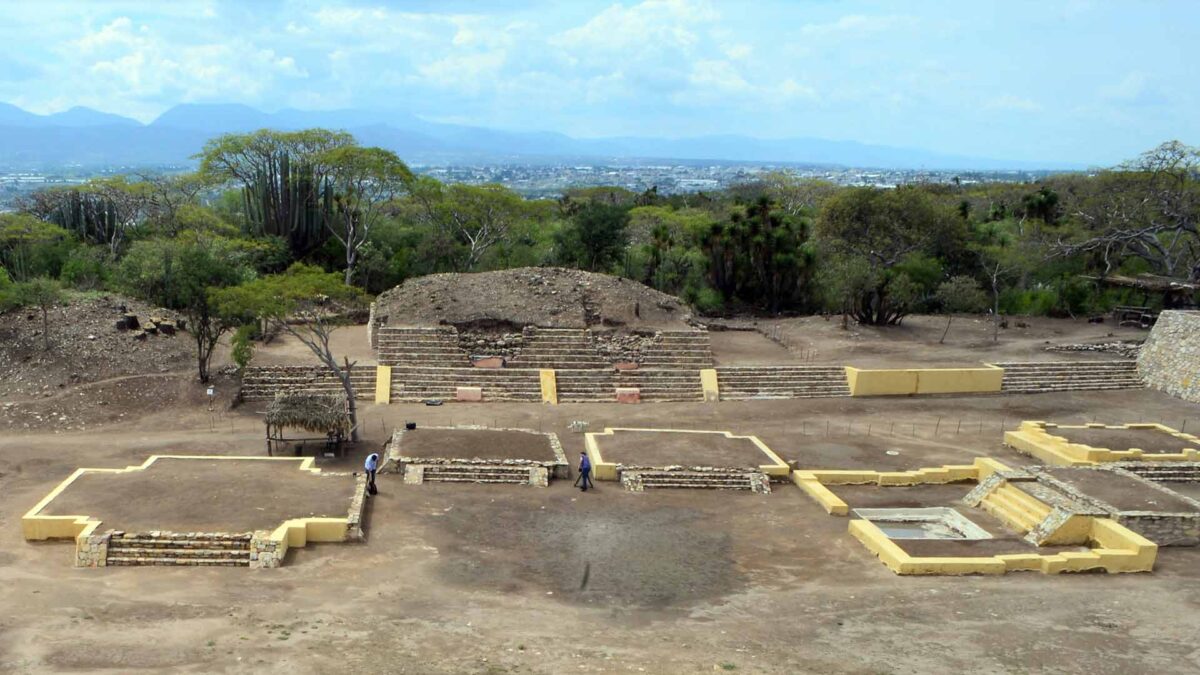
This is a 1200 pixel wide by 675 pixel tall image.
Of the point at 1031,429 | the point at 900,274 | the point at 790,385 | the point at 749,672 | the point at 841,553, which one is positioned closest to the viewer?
the point at 749,672

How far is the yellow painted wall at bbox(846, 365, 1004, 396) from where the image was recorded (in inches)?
1141

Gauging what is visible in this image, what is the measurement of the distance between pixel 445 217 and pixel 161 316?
60.3 ft

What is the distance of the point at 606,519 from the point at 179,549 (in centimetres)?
794

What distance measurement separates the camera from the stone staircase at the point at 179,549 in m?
14.7

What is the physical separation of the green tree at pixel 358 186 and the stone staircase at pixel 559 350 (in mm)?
14020

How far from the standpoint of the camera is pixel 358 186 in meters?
43.3

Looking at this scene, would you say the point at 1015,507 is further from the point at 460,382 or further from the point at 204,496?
the point at 204,496

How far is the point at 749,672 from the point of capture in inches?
447

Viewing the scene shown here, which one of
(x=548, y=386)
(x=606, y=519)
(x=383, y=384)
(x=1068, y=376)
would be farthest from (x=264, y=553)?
(x=1068, y=376)

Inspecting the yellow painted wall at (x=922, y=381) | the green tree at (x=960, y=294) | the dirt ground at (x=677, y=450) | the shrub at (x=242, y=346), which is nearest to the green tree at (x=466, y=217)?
the shrub at (x=242, y=346)

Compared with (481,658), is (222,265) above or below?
above

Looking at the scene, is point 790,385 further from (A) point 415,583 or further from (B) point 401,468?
(A) point 415,583

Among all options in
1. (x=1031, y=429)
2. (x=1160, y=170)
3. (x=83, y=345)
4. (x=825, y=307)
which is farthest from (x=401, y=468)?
(x=1160, y=170)

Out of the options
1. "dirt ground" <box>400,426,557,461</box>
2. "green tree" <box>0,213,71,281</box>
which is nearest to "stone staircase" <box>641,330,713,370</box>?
"dirt ground" <box>400,426,557,461</box>
